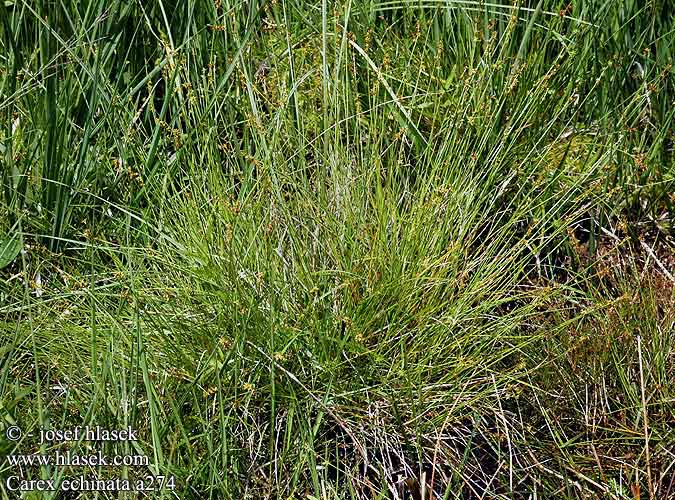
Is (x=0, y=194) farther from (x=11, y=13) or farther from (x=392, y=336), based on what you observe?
(x=392, y=336)

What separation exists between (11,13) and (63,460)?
1215 millimetres

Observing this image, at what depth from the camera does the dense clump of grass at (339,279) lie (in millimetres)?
1604

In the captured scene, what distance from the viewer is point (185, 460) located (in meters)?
1.57

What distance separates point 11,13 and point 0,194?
52 cm

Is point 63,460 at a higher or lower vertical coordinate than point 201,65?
lower

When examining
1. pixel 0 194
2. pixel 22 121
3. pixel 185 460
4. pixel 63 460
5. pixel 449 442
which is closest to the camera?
pixel 63 460

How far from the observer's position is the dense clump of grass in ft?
5.26

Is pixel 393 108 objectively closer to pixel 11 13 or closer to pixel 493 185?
Result: pixel 493 185

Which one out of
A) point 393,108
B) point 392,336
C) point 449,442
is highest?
point 393,108

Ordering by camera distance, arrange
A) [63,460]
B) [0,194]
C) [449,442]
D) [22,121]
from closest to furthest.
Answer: [63,460]
[449,442]
[0,194]
[22,121]

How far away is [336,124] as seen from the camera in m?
1.80

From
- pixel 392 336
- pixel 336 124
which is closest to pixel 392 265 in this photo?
pixel 392 336

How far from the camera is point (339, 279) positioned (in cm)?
174

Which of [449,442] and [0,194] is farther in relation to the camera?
[0,194]
